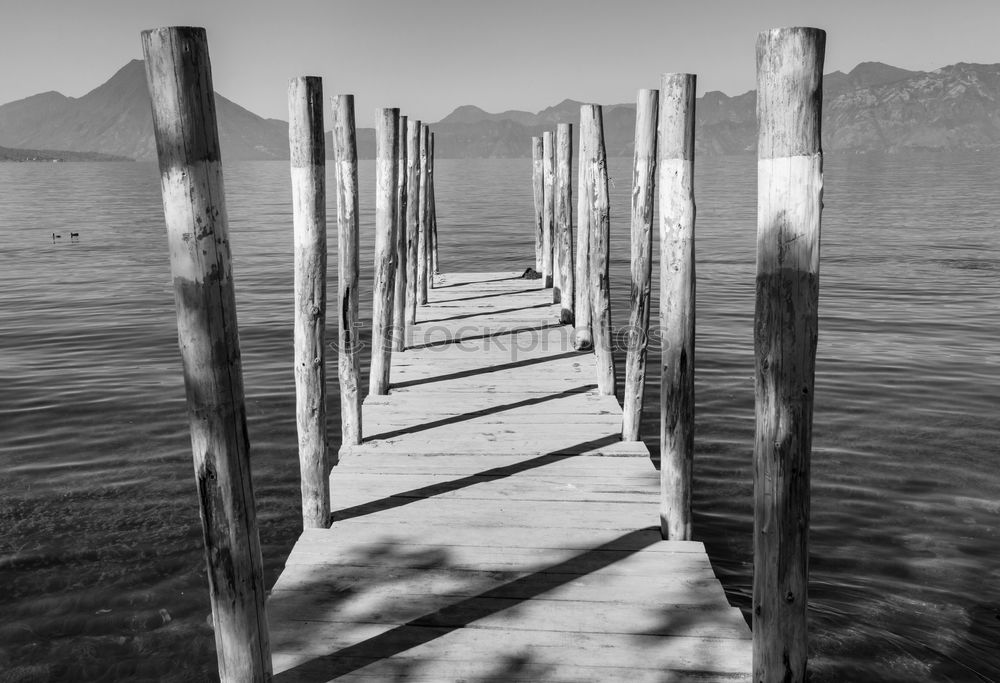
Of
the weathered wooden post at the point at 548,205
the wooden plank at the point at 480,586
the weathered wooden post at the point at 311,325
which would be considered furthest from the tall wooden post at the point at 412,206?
the wooden plank at the point at 480,586

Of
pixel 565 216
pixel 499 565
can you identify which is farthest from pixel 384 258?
pixel 499 565

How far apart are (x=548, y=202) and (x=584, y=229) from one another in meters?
6.26

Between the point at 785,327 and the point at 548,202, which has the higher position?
the point at 548,202

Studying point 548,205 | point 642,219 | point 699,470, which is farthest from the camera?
point 548,205

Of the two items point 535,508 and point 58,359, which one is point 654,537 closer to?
point 535,508

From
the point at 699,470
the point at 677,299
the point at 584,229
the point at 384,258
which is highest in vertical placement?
the point at 584,229

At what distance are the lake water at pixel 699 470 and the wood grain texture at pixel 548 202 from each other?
6.53 feet

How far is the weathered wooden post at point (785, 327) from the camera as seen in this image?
3.13 m

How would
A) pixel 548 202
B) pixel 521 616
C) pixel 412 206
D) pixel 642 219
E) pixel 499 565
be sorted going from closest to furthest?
pixel 521 616 → pixel 499 565 → pixel 642 219 → pixel 412 206 → pixel 548 202

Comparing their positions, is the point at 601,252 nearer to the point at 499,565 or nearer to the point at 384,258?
the point at 384,258

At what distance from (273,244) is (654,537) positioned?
27456 millimetres

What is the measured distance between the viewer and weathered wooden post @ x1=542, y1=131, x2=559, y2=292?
14.3m

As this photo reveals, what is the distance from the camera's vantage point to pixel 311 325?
17.4ft

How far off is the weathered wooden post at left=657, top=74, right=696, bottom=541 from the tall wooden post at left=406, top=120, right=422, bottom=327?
18.7 feet
